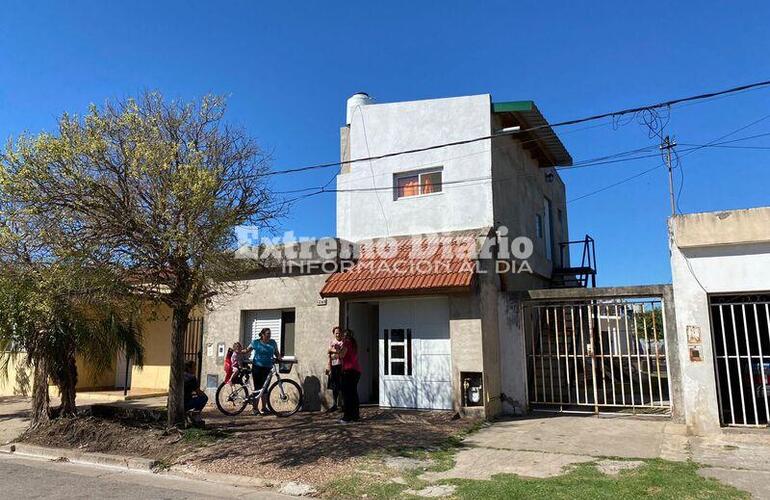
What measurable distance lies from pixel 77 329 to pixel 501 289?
27.5 ft

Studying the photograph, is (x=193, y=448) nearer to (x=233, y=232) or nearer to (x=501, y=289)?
(x=233, y=232)

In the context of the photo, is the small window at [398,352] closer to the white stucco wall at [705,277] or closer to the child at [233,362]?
the child at [233,362]

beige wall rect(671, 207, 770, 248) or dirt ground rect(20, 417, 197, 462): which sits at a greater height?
beige wall rect(671, 207, 770, 248)

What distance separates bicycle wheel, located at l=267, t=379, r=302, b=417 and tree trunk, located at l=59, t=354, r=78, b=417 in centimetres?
360

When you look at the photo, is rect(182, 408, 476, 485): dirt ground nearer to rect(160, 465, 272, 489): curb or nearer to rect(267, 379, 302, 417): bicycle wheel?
rect(160, 465, 272, 489): curb

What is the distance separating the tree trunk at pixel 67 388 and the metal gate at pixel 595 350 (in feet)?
29.6

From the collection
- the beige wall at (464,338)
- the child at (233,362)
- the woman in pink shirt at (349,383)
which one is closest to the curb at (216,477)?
the woman in pink shirt at (349,383)

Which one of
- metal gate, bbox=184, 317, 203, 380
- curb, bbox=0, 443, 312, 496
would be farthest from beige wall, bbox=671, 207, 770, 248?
metal gate, bbox=184, 317, 203, 380

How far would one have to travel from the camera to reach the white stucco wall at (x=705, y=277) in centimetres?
912

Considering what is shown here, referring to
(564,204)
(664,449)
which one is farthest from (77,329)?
(564,204)

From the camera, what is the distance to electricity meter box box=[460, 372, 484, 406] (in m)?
10.5

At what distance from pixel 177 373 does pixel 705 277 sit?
917 cm

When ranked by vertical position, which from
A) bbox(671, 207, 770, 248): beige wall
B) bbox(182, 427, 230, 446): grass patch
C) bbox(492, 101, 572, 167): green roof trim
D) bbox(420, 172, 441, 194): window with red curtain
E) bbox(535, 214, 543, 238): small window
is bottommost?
bbox(182, 427, 230, 446): grass patch

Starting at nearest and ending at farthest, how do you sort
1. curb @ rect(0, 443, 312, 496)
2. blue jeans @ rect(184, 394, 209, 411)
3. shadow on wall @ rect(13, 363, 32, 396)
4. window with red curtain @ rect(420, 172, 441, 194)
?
1. curb @ rect(0, 443, 312, 496)
2. blue jeans @ rect(184, 394, 209, 411)
3. window with red curtain @ rect(420, 172, 441, 194)
4. shadow on wall @ rect(13, 363, 32, 396)
